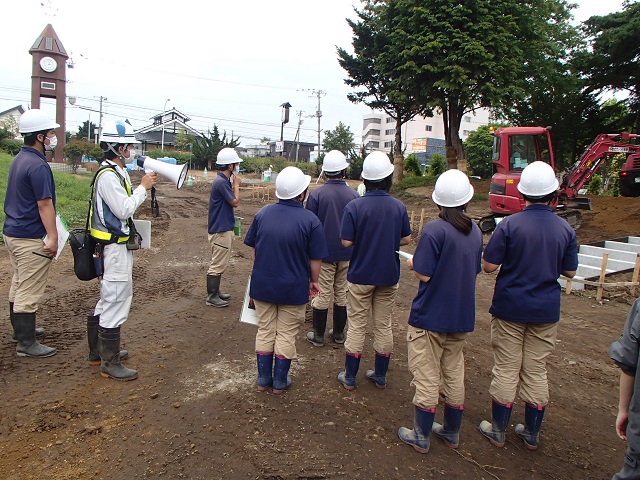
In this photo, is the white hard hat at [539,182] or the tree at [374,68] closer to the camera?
the white hard hat at [539,182]

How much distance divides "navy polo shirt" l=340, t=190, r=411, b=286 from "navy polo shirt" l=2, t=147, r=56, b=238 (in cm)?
263

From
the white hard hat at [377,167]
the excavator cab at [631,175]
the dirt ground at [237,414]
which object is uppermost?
the excavator cab at [631,175]

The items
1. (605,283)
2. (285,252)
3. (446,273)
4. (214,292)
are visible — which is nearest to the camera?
(446,273)

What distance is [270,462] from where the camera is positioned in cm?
289

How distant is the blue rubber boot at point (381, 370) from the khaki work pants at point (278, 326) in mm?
755

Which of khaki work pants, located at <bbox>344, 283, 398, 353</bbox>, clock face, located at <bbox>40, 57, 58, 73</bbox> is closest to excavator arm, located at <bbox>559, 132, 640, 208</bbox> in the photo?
khaki work pants, located at <bbox>344, 283, 398, 353</bbox>

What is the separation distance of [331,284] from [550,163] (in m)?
10.2

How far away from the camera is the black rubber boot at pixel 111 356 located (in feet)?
12.6

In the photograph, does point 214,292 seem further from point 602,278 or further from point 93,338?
point 602,278

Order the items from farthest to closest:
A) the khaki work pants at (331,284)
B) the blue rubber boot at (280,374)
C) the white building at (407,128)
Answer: the white building at (407,128) < the khaki work pants at (331,284) < the blue rubber boot at (280,374)

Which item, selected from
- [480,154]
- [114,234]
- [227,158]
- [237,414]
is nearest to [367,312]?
[237,414]

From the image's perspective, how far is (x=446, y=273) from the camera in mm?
3057

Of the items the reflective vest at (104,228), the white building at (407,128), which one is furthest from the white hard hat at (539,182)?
the white building at (407,128)

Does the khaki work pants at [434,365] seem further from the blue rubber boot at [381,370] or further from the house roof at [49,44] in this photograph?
the house roof at [49,44]
